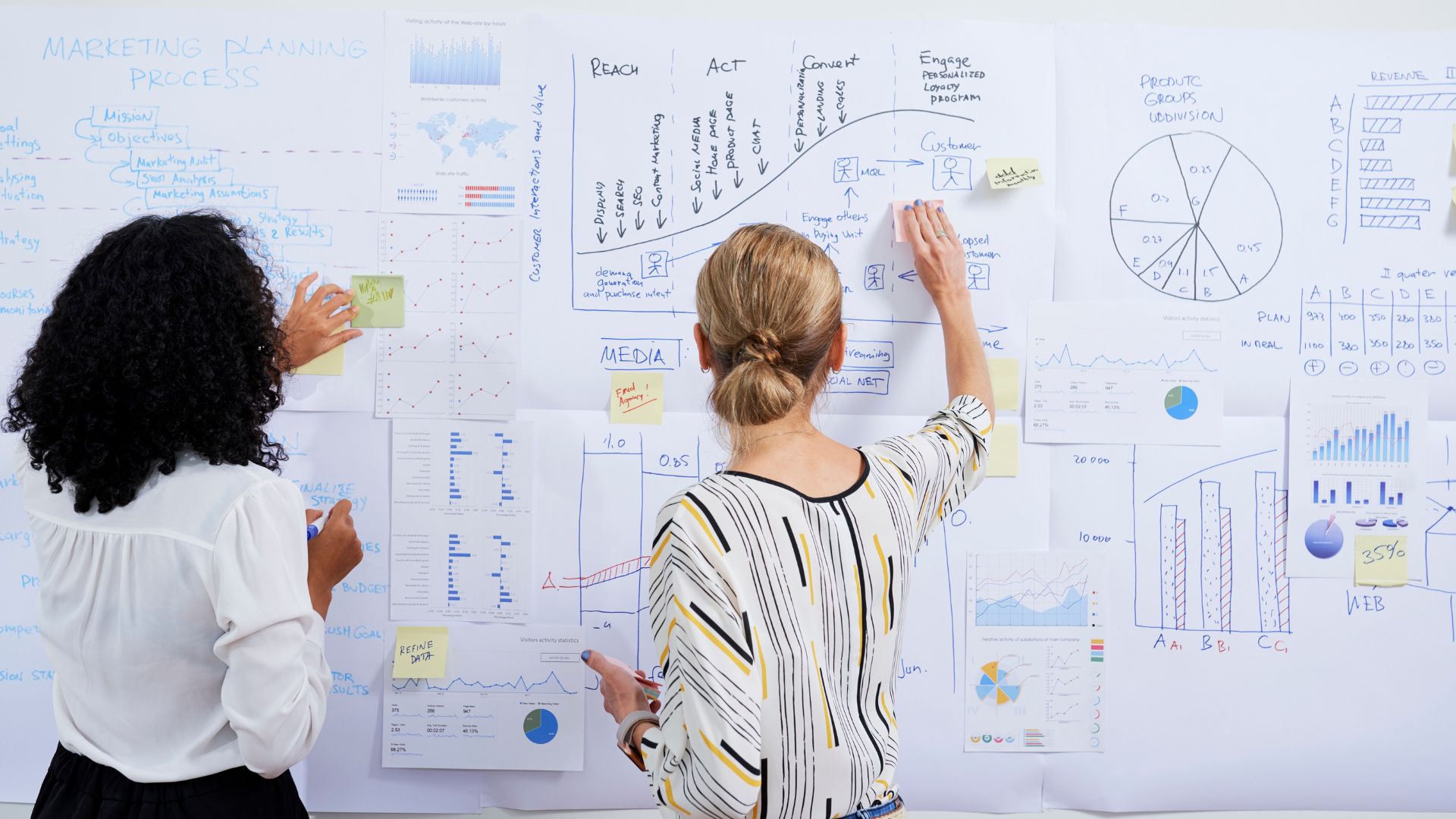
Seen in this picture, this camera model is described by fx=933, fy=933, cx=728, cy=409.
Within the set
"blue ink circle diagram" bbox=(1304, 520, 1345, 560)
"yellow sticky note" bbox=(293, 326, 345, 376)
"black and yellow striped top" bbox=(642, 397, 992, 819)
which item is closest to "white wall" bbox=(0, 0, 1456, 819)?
"blue ink circle diagram" bbox=(1304, 520, 1345, 560)

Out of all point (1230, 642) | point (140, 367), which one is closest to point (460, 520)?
point (140, 367)

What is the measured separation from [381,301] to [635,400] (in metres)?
0.48

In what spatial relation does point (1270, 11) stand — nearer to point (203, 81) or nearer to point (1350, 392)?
point (1350, 392)

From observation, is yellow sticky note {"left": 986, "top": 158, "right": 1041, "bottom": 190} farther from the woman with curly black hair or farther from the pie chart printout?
the woman with curly black hair

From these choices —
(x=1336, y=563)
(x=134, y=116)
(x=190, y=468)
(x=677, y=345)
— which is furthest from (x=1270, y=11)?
(x=134, y=116)

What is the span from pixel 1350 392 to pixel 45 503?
2.06 meters

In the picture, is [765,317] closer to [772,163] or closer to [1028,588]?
[772,163]

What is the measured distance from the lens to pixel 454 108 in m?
1.65

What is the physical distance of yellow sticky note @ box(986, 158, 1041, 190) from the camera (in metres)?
1.65

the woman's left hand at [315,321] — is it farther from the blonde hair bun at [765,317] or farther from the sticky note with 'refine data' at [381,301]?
the blonde hair bun at [765,317]

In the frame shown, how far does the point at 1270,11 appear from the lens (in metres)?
1.73

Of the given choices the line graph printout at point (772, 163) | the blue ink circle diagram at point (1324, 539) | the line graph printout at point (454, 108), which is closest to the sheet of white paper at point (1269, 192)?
the line graph printout at point (772, 163)

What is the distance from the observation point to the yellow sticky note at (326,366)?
164cm

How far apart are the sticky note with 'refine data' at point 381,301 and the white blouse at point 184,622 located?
55 centimetres
